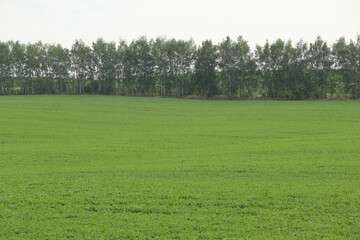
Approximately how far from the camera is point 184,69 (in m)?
60.8

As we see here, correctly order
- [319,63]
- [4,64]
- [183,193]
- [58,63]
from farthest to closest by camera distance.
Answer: [58,63] → [4,64] → [319,63] → [183,193]

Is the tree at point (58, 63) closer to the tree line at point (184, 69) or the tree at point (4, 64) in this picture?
the tree line at point (184, 69)

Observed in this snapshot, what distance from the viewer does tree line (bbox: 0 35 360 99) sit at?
51.0 m

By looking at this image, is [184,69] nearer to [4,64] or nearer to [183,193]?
[4,64]

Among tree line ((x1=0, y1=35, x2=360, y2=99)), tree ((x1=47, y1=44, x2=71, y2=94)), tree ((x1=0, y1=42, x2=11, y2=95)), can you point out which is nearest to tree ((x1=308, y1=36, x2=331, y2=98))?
tree line ((x1=0, y1=35, x2=360, y2=99))

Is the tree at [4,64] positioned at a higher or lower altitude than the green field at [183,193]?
higher

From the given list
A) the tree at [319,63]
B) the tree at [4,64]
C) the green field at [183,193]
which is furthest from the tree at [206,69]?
the green field at [183,193]

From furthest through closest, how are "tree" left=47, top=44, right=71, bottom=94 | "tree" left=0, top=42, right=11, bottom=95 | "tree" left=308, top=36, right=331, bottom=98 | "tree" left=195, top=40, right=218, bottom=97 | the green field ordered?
"tree" left=47, top=44, right=71, bottom=94 < "tree" left=0, top=42, right=11, bottom=95 < "tree" left=195, top=40, right=218, bottom=97 < "tree" left=308, top=36, right=331, bottom=98 < the green field

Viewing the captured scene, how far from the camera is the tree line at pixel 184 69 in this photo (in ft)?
167

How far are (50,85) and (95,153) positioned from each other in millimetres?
61839

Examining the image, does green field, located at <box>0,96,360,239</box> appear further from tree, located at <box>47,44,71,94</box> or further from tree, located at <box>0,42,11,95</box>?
tree, located at <box>0,42,11,95</box>

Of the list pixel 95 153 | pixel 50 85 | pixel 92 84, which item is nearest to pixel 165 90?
pixel 92 84

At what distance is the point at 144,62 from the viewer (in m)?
62.4

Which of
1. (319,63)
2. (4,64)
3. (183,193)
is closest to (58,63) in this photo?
(4,64)
